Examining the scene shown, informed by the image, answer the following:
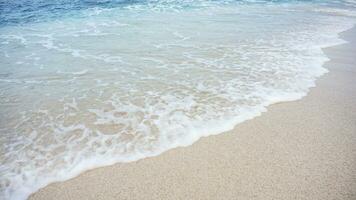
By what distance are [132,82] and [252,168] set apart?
3096 millimetres

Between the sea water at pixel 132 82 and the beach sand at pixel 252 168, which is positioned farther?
the sea water at pixel 132 82

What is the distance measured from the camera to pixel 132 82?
5.30 m

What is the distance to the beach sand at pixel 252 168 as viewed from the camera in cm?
282

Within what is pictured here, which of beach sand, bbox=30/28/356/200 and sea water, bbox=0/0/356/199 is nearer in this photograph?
beach sand, bbox=30/28/356/200

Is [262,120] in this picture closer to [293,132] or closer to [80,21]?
[293,132]

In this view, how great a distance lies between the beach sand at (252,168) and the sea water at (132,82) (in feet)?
0.76

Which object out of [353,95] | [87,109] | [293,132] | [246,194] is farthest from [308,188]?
[87,109]

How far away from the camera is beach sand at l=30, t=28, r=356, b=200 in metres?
2.82

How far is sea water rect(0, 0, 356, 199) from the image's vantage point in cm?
348

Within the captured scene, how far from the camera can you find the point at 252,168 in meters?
3.13

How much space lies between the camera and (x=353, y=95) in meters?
4.74

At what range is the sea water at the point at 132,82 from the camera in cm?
348

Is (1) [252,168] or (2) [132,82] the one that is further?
(2) [132,82]

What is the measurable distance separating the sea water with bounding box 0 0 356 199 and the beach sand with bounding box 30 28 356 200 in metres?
0.23
